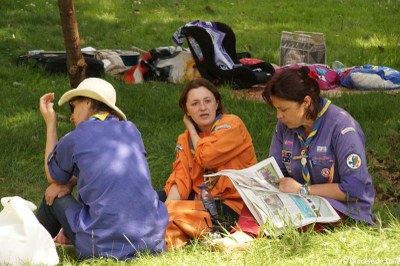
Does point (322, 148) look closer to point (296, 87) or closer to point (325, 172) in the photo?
point (325, 172)

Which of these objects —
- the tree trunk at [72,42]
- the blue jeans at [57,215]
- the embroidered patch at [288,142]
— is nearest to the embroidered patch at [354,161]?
the embroidered patch at [288,142]

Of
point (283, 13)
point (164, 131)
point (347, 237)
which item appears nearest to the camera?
point (347, 237)

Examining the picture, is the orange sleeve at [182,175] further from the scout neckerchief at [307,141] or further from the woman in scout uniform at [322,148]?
the scout neckerchief at [307,141]

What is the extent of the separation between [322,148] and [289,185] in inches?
11.9

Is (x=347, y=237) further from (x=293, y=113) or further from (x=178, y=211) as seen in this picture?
(x=178, y=211)

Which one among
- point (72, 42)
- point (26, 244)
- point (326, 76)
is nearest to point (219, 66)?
point (326, 76)

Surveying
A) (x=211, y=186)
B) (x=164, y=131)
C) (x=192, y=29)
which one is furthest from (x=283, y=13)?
(x=211, y=186)

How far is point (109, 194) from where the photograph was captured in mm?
4043

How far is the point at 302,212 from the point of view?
4.26 metres

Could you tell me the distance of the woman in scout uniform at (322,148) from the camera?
433 cm

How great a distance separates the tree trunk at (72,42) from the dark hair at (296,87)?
9.06 feet

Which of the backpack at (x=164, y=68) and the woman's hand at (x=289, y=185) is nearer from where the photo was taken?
the woman's hand at (x=289, y=185)

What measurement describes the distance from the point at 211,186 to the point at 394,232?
1309 millimetres

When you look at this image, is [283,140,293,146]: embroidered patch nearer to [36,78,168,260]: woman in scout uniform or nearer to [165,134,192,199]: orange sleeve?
[165,134,192,199]: orange sleeve
